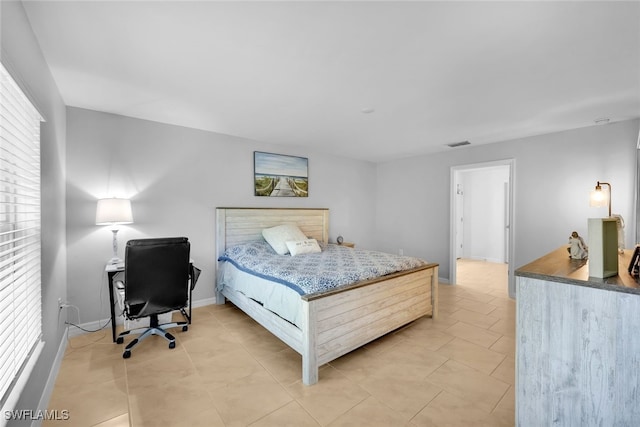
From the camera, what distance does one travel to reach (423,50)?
1835 millimetres

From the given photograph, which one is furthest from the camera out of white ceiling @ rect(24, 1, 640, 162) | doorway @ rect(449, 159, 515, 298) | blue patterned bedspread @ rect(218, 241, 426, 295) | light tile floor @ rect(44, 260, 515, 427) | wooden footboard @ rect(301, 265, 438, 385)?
doorway @ rect(449, 159, 515, 298)

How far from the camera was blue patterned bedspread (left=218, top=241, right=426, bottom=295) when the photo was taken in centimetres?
232

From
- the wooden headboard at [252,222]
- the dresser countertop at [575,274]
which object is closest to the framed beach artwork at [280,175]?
the wooden headboard at [252,222]

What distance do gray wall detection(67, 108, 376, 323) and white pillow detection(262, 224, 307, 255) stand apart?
504 mm

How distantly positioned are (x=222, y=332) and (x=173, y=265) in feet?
2.98

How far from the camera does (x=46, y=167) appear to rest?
6.68 feet

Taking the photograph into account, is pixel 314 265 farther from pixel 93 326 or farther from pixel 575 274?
pixel 93 326

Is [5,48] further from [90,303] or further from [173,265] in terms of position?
[90,303]

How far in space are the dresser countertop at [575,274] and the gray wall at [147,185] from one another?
11.2 feet

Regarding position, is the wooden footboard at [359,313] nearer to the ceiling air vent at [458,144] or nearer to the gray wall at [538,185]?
the gray wall at [538,185]

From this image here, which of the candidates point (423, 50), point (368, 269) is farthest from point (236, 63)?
→ point (368, 269)

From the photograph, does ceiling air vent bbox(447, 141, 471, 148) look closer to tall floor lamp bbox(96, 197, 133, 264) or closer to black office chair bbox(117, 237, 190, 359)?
black office chair bbox(117, 237, 190, 359)

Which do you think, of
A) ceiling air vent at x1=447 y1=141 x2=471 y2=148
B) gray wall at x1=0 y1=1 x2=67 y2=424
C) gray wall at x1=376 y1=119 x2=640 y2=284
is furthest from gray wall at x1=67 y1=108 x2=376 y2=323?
ceiling air vent at x1=447 y1=141 x2=471 y2=148

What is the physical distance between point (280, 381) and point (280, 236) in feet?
6.53
